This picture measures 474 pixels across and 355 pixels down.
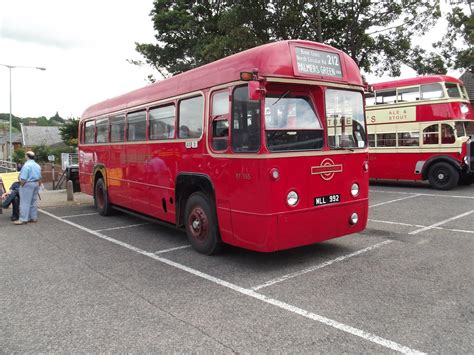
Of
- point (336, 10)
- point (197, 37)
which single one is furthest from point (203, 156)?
point (197, 37)

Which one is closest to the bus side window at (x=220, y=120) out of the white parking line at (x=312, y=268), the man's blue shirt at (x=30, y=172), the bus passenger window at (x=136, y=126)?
the white parking line at (x=312, y=268)

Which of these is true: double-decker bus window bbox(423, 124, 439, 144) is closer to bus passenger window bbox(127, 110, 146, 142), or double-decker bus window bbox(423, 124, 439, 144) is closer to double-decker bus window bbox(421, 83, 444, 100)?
double-decker bus window bbox(421, 83, 444, 100)

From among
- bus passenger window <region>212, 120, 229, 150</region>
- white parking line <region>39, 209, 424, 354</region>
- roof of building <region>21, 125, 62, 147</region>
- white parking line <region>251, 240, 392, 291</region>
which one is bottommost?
white parking line <region>39, 209, 424, 354</region>

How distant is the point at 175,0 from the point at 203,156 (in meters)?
21.8

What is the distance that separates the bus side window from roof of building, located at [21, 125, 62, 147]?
7907 centimetres

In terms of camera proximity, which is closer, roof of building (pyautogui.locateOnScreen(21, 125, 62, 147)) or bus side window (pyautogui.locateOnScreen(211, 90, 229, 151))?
bus side window (pyautogui.locateOnScreen(211, 90, 229, 151))

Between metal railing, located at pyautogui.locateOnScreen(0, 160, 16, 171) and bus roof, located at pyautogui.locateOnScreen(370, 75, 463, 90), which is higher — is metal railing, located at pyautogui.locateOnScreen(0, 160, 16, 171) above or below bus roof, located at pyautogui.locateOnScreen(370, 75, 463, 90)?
below

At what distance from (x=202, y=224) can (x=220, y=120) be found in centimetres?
163

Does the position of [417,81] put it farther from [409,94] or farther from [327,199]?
[327,199]

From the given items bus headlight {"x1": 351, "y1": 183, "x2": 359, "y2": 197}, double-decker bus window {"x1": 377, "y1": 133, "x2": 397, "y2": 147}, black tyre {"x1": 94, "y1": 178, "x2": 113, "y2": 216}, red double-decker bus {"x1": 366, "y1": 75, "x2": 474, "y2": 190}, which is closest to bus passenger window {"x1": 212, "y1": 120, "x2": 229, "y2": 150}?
bus headlight {"x1": 351, "y1": 183, "x2": 359, "y2": 197}

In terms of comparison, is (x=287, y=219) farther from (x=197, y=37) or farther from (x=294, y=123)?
(x=197, y=37)

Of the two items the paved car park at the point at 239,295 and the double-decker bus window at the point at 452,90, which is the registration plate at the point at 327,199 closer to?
the paved car park at the point at 239,295

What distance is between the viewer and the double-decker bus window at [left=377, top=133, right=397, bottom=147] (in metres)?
15.2

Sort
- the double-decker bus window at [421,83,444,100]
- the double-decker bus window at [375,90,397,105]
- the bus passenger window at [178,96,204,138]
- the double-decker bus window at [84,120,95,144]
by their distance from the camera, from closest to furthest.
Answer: the bus passenger window at [178,96,204,138] → the double-decker bus window at [84,120,95,144] → the double-decker bus window at [421,83,444,100] → the double-decker bus window at [375,90,397,105]
